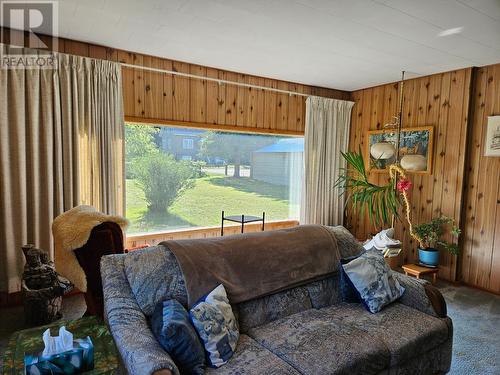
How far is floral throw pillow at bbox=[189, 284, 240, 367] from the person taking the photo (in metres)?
1.65

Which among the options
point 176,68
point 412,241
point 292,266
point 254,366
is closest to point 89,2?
point 176,68

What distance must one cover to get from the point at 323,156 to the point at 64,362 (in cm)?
416

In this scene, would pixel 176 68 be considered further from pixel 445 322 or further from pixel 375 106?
pixel 445 322

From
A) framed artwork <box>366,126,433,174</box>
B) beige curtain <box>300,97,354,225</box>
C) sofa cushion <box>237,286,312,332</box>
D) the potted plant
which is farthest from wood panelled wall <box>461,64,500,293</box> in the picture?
sofa cushion <box>237,286,312,332</box>

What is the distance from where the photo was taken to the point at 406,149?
Result: 4.43 metres

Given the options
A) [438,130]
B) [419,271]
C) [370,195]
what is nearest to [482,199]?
[438,130]

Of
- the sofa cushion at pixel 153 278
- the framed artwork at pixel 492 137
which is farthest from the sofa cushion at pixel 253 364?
the framed artwork at pixel 492 137

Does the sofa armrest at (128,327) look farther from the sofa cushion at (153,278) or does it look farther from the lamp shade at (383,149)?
the lamp shade at (383,149)

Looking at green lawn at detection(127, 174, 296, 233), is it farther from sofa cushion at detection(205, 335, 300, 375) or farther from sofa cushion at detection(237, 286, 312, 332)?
sofa cushion at detection(205, 335, 300, 375)

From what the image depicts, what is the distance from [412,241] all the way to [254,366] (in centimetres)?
352

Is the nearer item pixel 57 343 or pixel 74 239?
pixel 57 343

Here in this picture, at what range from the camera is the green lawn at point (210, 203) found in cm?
392

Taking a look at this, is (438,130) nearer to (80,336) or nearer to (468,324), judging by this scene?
(468,324)

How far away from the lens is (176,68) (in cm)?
380
